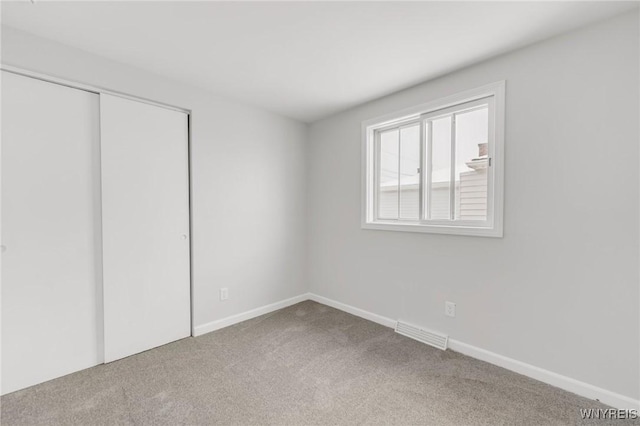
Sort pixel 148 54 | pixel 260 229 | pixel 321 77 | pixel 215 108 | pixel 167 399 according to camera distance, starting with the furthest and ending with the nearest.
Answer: pixel 260 229 → pixel 215 108 → pixel 321 77 → pixel 148 54 → pixel 167 399

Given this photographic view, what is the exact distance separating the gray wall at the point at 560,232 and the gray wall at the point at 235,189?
1.60 meters

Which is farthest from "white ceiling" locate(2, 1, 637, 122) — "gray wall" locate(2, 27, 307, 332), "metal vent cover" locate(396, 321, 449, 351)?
"metal vent cover" locate(396, 321, 449, 351)

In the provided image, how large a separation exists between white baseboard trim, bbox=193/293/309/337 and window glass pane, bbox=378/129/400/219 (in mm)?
1546

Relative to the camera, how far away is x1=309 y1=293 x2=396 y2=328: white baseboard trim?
2855 mm

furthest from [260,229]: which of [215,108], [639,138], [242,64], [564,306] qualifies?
[639,138]

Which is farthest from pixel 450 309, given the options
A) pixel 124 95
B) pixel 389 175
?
pixel 124 95

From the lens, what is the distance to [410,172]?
110 inches

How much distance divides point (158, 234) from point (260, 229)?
1065 mm

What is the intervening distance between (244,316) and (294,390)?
4.35 ft

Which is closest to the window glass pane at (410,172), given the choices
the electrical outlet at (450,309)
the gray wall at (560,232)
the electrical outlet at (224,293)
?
the gray wall at (560,232)

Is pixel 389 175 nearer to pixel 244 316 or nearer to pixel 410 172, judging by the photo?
pixel 410 172

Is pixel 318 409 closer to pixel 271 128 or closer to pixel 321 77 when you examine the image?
pixel 321 77

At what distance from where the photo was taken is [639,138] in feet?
5.20

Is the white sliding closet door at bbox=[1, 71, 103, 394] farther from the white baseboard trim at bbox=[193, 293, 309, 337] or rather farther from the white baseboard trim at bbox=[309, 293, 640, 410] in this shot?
the white baseboard trim at bbox=[309, 293, 640, 410]
